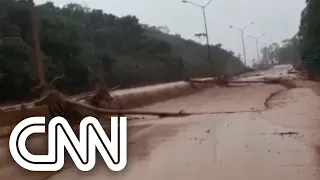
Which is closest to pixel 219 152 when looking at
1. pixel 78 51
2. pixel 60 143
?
pixel 60 143

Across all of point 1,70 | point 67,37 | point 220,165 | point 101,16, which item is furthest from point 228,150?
point 101,16

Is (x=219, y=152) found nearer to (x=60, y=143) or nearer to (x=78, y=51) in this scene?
(x=60, y=143)

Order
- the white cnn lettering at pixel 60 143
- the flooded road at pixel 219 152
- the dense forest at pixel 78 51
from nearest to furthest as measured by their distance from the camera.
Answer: the white cnn lettering at pixel 60 143, the flooded road at pixel 219 152, the dense forest at pixel 78 51

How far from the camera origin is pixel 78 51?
Answer: 30.8 m

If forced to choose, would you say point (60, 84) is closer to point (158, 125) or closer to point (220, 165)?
point (158, 125)

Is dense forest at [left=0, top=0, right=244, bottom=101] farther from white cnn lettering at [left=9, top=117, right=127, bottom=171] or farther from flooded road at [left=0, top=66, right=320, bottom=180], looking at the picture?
white cnn lettering at [left=9, top=117, right=127, bottom=171]

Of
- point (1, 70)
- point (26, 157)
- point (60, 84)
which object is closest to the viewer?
point (26, 157)

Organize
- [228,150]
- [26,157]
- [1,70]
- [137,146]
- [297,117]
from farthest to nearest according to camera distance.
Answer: [1,70] < [297,117] < [137,146] < [228,150] < [26,157]

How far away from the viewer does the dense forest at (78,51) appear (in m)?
25.0

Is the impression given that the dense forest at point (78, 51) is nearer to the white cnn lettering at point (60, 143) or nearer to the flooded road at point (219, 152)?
the flooded road at point (219, 152)

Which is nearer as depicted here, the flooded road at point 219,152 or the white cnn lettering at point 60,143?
the white cnn lettering at point 60,143

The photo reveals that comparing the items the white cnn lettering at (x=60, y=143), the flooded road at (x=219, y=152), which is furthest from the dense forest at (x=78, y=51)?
the white cnn lettering at (x=60, y=143)

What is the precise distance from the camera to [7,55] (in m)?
24.7

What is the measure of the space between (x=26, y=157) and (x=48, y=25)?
2823 centimetres
